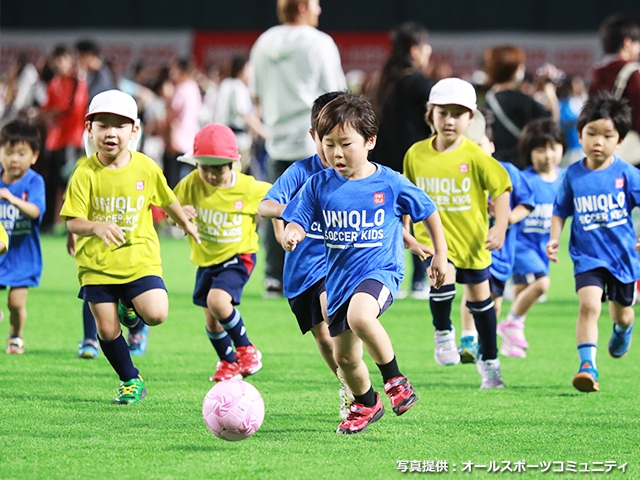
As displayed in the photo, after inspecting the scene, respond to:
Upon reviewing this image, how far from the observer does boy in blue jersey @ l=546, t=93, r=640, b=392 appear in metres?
6.16

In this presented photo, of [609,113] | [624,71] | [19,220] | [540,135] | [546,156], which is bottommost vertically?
[19,220]

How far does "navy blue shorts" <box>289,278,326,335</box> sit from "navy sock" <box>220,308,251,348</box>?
104 cm

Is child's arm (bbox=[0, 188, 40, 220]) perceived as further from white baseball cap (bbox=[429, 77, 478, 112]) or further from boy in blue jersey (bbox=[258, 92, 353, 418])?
white baseball cap (bbox=[429, 77, 478, 112])

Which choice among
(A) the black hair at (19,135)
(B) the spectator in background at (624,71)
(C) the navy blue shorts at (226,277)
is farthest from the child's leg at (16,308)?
(B) the spectator in background at (624,71)

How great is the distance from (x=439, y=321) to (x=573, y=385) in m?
0.87

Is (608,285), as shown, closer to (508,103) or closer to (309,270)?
(309,270)

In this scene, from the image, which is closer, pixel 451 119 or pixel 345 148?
pixel 345 148

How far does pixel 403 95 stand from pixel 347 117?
17.0 ft

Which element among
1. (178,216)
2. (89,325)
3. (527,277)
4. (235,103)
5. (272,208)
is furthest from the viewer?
(235,103)

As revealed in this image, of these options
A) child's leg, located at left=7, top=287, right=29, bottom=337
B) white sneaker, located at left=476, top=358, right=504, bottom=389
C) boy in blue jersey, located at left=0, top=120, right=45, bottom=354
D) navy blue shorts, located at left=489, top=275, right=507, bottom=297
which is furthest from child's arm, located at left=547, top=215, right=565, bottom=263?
child's leg, located at left=7, top=287, right=29, bottom=337

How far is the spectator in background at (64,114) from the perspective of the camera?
47.7ft

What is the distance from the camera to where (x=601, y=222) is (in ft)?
20.3

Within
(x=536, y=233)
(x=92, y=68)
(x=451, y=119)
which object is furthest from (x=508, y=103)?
(x=92, y=68)

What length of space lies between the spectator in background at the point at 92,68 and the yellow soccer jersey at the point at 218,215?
810cm
